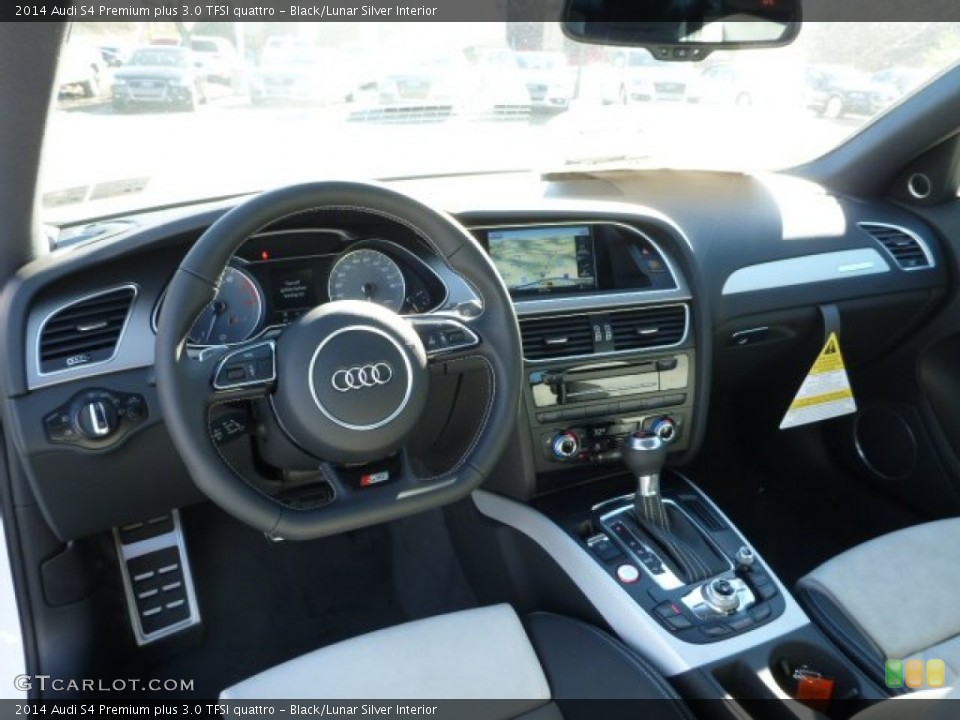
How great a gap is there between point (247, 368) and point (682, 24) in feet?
4.54

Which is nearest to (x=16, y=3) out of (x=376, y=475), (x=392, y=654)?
(x=376, y=475)

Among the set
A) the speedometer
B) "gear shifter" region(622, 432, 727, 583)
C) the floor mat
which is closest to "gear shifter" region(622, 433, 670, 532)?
"gear shifter" region(622, 432, 727, 583)

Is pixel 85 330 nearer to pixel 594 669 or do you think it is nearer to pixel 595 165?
pixel 594 669

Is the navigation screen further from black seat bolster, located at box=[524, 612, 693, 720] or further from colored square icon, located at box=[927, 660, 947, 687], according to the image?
colored square icon, located at box=[927, 660, 947, 687]

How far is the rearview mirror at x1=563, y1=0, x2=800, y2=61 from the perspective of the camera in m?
1.94

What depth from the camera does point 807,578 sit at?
1.88 meters

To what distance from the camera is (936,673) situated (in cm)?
166

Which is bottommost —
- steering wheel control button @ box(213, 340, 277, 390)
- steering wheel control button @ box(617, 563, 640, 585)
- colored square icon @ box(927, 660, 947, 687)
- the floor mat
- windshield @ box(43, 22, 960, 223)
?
the floor mat

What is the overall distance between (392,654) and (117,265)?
920 mm

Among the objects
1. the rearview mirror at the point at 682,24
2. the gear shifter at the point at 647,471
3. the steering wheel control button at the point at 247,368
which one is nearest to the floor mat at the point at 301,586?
the gear shifter at the point at 647,471

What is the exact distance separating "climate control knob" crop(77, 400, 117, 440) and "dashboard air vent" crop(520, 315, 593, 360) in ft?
2.89

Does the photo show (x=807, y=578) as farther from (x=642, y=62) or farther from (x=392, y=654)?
(x=642, y=62)

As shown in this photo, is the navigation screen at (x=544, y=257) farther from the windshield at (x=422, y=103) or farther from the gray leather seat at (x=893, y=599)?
the gray leather seat at (x=893, y=599)

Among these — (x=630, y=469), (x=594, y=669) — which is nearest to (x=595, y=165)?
(x=630, y=469)
